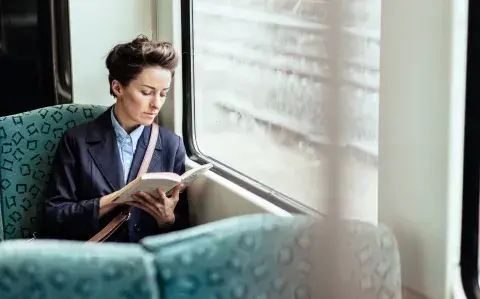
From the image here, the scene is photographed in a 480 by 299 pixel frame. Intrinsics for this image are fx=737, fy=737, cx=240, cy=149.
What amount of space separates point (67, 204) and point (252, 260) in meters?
0.64

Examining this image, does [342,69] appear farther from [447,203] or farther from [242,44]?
[242,44]

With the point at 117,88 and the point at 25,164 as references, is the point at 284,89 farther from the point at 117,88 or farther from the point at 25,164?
the point at 25,164

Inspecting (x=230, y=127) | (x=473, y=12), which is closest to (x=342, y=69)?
(x=473, y=12)

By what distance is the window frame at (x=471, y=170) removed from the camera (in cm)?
93

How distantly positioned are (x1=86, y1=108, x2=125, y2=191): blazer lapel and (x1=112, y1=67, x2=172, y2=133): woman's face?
0.04 m

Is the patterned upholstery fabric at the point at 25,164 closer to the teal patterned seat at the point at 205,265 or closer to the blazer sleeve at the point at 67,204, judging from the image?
the blazer sleeve at the point at 67,204

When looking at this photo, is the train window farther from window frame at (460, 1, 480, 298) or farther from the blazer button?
the blazer button

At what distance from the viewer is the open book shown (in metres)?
1.33

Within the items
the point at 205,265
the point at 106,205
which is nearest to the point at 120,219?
the point at 106,205

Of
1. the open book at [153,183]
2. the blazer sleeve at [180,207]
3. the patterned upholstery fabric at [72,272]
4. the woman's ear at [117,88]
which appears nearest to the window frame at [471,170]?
the patterned upholstery fabric at [72,272]

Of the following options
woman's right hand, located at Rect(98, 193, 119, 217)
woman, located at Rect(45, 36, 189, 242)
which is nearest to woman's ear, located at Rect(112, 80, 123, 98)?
woman, located at Rect(45, 36, 189, 242)

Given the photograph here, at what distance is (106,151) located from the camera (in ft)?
4.90

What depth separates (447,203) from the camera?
0.95m

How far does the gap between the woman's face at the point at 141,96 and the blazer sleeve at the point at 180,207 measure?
0.10m
